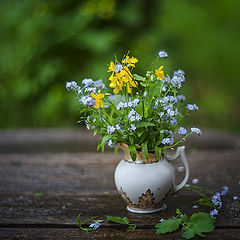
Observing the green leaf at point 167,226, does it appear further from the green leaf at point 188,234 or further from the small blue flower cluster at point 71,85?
the small blue flower cluster at point 71,85

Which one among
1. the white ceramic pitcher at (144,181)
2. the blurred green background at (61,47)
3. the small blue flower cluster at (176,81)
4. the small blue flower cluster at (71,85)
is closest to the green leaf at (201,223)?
the white ceramic pitcher at (144,181)

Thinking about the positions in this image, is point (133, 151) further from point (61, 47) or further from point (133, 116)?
point (61, 47)

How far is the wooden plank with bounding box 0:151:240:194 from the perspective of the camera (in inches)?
49.6

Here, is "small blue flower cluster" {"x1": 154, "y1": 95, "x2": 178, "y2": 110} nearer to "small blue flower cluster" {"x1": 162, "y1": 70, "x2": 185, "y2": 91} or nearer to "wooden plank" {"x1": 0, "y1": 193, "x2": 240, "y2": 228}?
"small blue flower cluster" {"x1": 162, "y1": 70, "x2": 185, "y2": 91}

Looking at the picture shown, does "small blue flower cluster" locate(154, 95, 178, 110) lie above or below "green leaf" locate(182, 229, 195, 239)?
above

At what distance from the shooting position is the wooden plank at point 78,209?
975mm

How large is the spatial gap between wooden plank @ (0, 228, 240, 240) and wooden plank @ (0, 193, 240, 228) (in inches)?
1.3

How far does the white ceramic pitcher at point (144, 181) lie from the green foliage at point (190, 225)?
0.30 feet

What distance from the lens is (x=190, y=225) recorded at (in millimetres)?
887

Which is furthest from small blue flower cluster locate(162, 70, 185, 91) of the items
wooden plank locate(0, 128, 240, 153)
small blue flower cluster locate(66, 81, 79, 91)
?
wooden plank locate(0, 128, 240, 153)

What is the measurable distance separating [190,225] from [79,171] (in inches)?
25.5

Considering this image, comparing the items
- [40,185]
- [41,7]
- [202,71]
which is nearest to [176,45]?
[202,71]

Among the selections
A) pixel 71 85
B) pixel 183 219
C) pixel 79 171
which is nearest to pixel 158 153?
pixel 183 219

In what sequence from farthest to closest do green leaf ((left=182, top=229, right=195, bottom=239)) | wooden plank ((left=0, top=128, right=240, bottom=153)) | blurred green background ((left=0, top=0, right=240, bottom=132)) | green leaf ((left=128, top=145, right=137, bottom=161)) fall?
1. blurred green background ((left=0, top=0, right=240, bottom=132))
2. wooden plank ((left=0, top=128, right=240, bottom=153))
3. green leaf ((left=128, top=145, right=137, bottom=161))
4. green leaf ((left=182, top=229, right=195, bottom=239))
